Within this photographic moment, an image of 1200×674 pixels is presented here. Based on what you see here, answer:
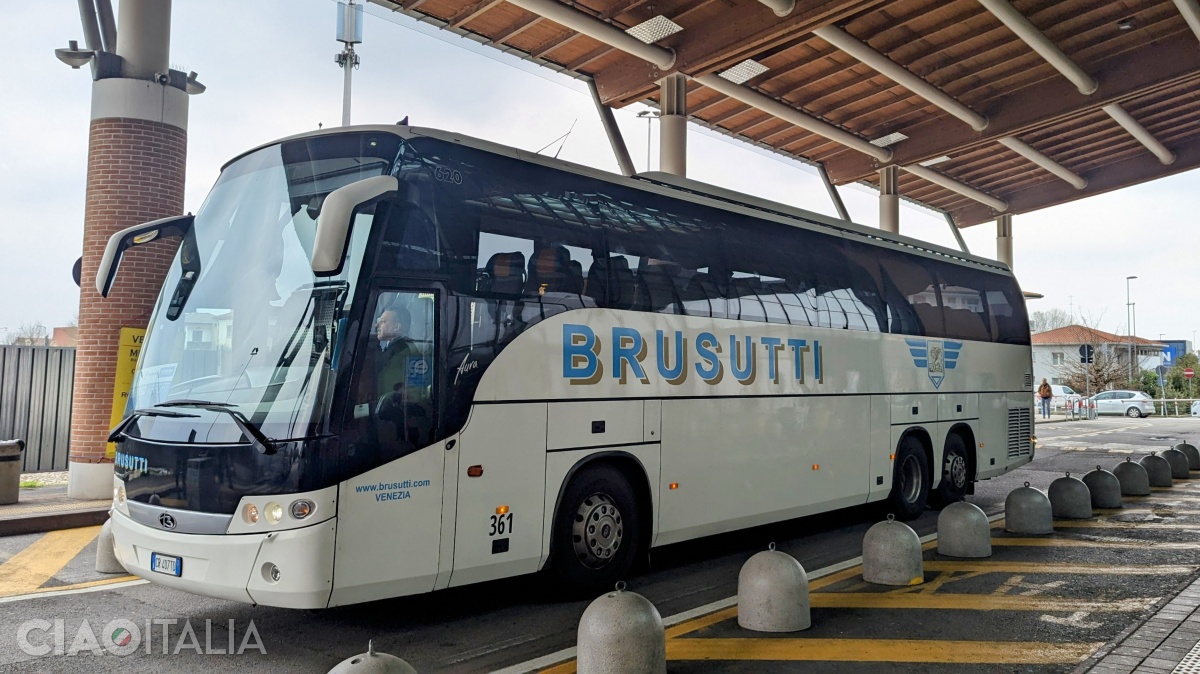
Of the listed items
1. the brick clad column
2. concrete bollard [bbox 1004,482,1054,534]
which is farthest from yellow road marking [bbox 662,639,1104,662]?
the brick clad column

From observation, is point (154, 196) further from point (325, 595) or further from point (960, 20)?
point (960, 20)

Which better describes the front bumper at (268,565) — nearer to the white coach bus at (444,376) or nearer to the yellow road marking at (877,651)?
the white coach bus at (444,376)

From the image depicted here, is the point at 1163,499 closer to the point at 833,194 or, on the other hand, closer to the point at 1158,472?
the point at 1158,472

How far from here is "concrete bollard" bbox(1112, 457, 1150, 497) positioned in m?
13.7

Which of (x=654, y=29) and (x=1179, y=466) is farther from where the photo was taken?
(x=1179, y=466)

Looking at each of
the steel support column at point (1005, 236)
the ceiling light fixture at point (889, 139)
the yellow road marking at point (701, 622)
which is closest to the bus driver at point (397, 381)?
the yellow road marking at point (701, 622)

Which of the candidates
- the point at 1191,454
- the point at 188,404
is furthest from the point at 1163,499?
the point at 188,404

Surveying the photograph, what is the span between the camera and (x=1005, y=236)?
29406mm

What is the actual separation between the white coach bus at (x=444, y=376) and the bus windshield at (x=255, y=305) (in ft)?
0.06

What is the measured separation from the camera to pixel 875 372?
10.9 meters

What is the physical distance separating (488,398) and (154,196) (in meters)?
8.46

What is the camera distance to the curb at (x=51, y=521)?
988 cm

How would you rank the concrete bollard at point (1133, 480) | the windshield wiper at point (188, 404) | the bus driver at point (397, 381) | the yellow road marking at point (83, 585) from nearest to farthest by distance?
the windshield wiper at point (188, 404) → the bus driver at point (397, 381) → the yellow road marking at point (83, 585) → the concrete bollard at point (1133, 480)

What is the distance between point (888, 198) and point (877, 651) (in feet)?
62.4
